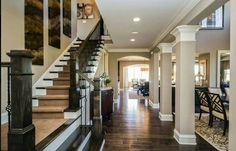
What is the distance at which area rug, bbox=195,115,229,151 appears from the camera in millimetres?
4338

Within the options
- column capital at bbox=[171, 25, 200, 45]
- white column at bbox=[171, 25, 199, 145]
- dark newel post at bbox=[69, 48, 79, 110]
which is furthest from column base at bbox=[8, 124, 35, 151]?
column capital at bbox=[171, 25, 200, 45]

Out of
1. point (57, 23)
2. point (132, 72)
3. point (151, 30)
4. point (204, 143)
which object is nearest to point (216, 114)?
point (204, 143)

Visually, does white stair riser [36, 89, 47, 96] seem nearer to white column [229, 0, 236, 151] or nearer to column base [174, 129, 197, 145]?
column base [174, 129, 197, 145]

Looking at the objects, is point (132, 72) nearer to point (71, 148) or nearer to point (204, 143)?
point (204, 143)

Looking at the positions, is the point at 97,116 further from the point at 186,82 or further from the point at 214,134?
the point at 214,134

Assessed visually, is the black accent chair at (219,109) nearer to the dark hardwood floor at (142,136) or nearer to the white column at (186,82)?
the dark hardwood floor at (142,136)

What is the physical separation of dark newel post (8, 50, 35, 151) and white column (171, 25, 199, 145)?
3383 millimetres

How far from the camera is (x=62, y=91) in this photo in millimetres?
4789

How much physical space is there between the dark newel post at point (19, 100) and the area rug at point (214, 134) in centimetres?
371

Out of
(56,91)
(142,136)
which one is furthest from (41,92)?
(142,136)

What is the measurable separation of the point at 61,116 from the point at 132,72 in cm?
2198

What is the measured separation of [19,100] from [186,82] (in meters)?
3.50

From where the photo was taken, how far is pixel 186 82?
14.6 ft

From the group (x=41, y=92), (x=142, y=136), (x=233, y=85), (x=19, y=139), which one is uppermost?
(x=233, y=85)
